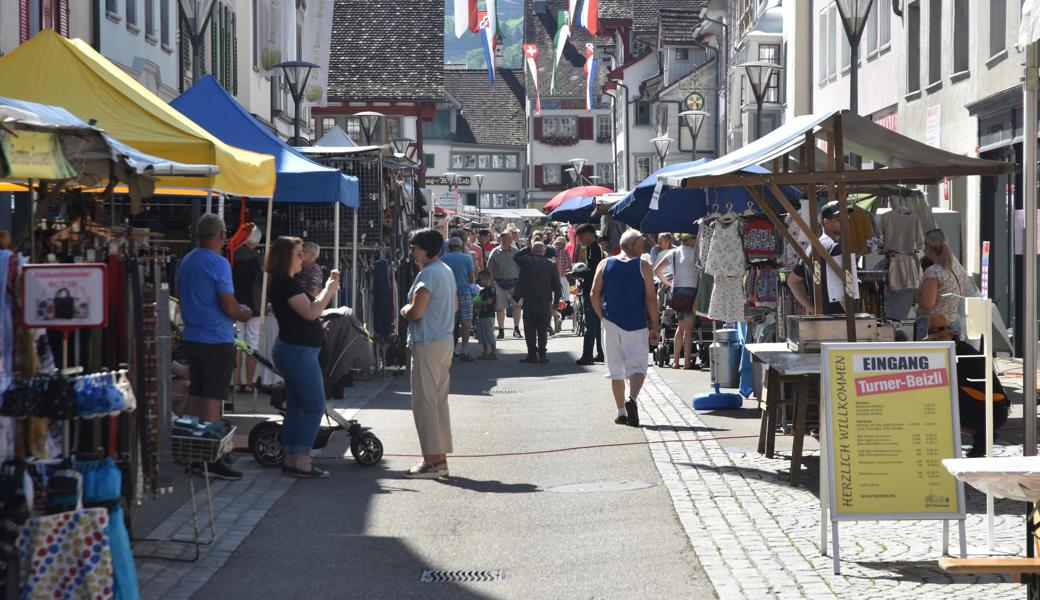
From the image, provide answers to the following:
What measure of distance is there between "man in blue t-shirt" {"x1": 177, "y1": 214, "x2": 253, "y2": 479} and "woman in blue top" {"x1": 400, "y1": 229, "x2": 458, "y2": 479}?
1.23 m

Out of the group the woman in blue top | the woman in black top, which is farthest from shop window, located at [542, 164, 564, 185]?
the woman in black top

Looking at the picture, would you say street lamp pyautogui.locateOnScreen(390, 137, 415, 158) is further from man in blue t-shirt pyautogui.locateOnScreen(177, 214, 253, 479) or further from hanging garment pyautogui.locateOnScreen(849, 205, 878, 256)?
man in blue t-shirt pyautogui.locateOnScreen(177, 214, 253, 479)

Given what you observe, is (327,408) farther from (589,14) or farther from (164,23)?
(589,14)

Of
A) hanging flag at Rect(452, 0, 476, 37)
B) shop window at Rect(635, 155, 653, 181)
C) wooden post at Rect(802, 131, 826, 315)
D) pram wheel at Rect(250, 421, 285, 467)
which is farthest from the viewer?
shop window at Rect(635, 155, 653, 181)

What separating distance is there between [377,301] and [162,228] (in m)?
2.98

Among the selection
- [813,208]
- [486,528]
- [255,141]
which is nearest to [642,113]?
[255,141]

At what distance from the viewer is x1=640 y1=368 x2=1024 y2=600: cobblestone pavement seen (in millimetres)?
7566

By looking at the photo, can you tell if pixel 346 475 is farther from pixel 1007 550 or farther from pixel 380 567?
pixel 1007 550

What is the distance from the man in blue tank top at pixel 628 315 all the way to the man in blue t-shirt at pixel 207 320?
14.1 feet

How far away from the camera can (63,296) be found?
6734 mm

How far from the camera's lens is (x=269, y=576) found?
8148mm

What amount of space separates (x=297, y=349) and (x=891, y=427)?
4623 mm

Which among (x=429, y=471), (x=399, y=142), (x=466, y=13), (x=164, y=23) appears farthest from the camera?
(x=466, y=13)

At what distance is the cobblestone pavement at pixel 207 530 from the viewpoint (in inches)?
311
